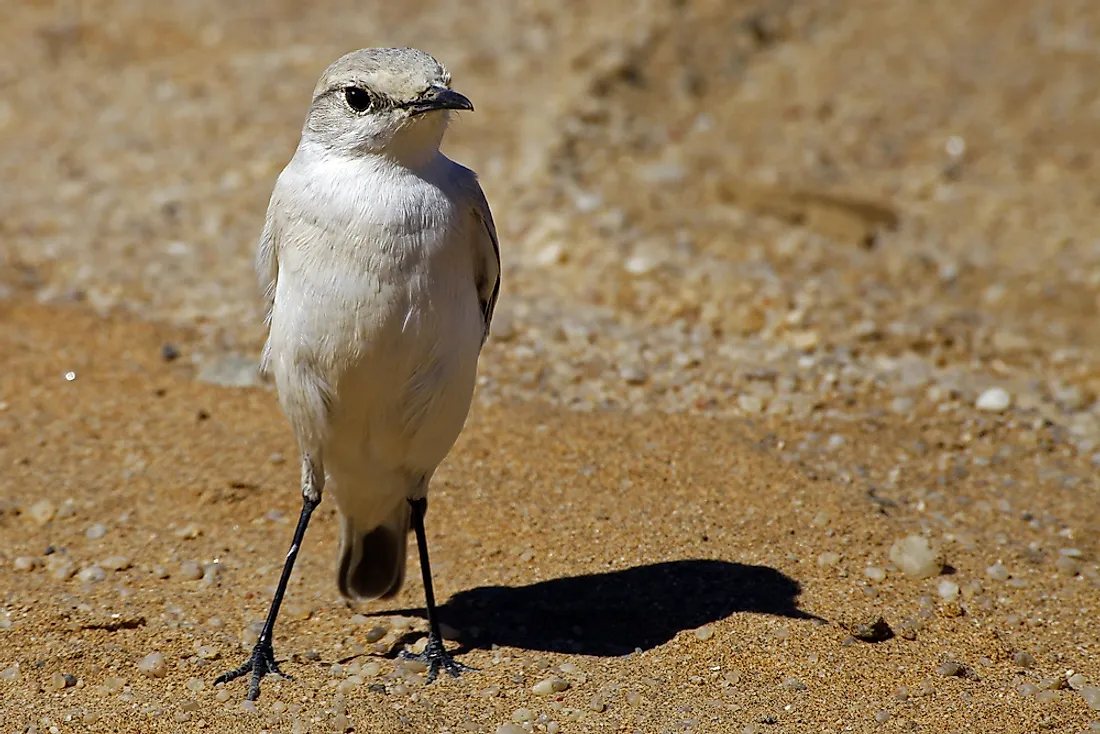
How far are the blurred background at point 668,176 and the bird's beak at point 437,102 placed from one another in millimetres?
3165

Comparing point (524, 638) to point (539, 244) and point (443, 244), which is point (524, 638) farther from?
point (539, 244)

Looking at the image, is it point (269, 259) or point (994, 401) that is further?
point (994, 401)

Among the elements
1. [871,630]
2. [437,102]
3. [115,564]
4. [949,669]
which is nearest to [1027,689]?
[949,669]

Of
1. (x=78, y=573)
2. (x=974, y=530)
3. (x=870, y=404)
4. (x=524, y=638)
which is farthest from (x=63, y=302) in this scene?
(x=974, y=530)

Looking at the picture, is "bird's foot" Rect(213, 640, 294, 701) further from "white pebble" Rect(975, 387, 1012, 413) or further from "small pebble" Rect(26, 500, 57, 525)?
"white pebble" Rect(975, 387, 1012, 413)

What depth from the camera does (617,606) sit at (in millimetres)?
6246

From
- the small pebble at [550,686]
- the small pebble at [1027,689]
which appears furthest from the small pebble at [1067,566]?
the small pebble at [550,686]

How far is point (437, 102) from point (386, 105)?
0.21 metres

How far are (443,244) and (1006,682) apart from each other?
2.94m

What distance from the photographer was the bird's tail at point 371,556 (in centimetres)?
616

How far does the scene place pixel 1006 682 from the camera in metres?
5.52

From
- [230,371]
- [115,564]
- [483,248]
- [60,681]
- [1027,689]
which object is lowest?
[1027,689]

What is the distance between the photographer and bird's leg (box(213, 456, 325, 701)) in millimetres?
5586

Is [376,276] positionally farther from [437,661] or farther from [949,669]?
[949,669]
